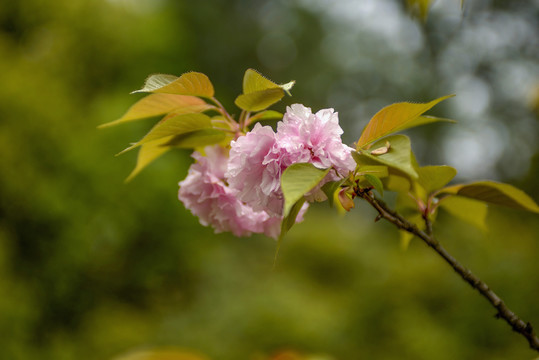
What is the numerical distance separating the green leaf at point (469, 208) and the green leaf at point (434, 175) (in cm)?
8

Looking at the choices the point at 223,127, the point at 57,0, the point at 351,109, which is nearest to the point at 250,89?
the point at 223,127

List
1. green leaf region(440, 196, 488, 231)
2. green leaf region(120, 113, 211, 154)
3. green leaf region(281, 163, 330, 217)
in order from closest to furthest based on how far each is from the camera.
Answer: green leaf region(281, 163, 330, 217), green leaf region(120, 113, 211, 154), green leaf region(440, 196, 488, 231)

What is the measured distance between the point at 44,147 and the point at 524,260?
8.84 ft

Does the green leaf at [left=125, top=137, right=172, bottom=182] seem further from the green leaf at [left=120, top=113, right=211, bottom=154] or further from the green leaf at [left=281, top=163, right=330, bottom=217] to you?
the green leaf at [left=281, top=163, right=330, bottom=217]

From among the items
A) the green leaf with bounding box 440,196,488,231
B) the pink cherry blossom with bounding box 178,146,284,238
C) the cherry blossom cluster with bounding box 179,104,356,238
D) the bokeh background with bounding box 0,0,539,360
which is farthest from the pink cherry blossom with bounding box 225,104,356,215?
the bokeh background with bounding box 0,0,539,360

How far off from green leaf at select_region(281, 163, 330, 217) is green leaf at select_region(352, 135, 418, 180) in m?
0.03

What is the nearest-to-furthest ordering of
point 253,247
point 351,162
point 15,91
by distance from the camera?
point 351,162
point 15,91
point 253,247

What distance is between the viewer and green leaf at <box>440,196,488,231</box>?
53cm

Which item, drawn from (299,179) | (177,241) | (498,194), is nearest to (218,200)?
(299,179)

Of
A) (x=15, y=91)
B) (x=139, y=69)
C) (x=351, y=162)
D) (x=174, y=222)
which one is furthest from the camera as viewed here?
(x=139, y=69)

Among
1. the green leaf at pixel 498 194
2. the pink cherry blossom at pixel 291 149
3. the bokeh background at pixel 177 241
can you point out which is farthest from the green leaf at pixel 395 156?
the bokeh background at pixel 177 241

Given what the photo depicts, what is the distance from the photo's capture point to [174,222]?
307 cm

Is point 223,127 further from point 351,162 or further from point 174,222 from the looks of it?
point 174,222

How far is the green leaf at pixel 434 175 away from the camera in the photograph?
430 millimetres
